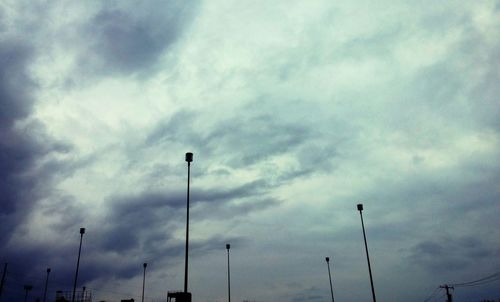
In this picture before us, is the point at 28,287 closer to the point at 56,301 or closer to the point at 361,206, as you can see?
the point at 56,301

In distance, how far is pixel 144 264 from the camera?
68.7m

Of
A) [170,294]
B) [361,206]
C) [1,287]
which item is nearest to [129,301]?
[170,294]

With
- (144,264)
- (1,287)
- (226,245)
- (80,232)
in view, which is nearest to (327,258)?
(226,245)

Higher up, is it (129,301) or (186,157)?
(186,157)

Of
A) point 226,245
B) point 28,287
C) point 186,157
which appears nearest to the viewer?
point 186,157

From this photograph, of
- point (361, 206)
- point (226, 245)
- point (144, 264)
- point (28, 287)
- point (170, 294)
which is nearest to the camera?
point (361, 206)

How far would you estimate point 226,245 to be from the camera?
203 feet

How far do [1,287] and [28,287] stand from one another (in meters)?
18.0

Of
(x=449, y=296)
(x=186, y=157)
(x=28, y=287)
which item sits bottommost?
(x=449, y=296)

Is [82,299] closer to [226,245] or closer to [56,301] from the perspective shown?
[56,301]

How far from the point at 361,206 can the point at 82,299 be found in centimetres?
4758

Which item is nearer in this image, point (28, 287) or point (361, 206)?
point (361, 206)

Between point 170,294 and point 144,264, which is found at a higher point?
point 144,264

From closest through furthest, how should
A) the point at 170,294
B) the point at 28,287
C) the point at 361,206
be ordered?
the point at 361,206
the point at 170,294
the point at 28,287
